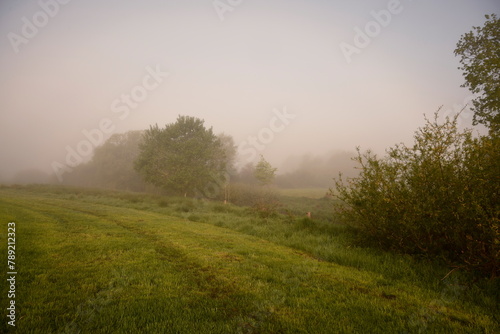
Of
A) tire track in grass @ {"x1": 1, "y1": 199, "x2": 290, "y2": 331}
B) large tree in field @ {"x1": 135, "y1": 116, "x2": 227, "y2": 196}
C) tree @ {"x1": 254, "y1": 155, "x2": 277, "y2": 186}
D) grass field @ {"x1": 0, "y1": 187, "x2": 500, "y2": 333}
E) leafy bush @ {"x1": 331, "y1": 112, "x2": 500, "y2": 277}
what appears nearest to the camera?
grass field @ {"x1": 0, "y1": 187, "x2": 500, "y2": 333}

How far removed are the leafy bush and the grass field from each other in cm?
66

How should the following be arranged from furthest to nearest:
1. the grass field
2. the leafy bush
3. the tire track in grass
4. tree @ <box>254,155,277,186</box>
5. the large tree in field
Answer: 1. tree @ <box>254,155,277,186</box>
2. the large tree in field
3. the leafy bush
4. the tire track in grass
5. the grass field

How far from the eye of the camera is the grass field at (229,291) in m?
3.27

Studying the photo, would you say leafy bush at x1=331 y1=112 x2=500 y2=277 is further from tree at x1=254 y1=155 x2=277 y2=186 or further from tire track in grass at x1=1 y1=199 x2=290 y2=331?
tree at x1=254 y1=155 x2=277 y2=186

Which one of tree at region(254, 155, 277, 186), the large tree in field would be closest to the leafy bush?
the large tree in field

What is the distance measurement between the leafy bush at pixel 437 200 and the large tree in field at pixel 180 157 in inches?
1057

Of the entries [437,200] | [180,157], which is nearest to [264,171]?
[180,157]

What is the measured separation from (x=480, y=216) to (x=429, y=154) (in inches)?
81.3

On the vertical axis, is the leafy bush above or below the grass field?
above

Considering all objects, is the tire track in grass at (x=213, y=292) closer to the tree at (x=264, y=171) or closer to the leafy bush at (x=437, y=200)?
the leafy bush at (x=437, y=200)

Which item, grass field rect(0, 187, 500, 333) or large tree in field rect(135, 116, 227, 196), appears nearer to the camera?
grass field rect(0, 187, 500, 333)

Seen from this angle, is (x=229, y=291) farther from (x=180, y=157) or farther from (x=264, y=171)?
(x=264, y=171)

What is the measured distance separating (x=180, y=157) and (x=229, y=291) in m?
29.2

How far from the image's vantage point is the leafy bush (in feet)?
16.3
